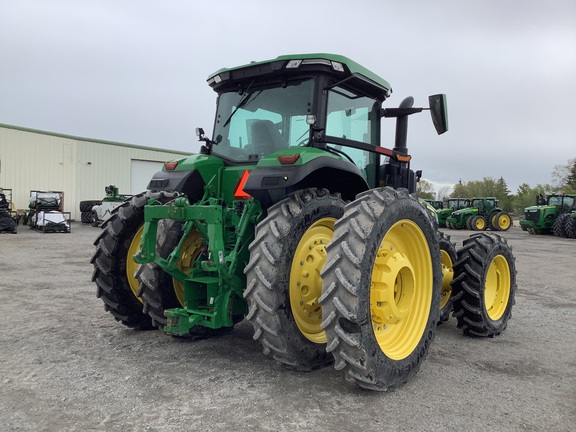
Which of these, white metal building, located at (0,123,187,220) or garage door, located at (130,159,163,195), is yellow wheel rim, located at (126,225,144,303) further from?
garage door, located at (130,159,163,195)

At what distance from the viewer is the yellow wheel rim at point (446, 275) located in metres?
5.05

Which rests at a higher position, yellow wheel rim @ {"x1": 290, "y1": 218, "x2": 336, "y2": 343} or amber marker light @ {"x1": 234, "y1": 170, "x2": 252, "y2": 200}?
amber marker light @ {"x1": 234, "y1": 170, "x2": 252, "y2": 200}

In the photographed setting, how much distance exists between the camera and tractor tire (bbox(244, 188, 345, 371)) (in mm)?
3406

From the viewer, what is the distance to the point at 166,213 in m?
3.89

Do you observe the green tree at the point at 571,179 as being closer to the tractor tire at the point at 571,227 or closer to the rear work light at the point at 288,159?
the tractor tire at the point at 571,227

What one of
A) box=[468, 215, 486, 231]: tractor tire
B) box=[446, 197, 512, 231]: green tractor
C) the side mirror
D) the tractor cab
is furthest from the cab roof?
box=[446, 197, 512, 231]: green tractor

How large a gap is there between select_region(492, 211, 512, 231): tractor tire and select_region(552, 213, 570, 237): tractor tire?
13.5 ft

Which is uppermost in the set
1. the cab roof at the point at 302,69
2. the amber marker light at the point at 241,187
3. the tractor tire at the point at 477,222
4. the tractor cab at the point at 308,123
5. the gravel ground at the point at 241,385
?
the cab roof at the point at 302,69

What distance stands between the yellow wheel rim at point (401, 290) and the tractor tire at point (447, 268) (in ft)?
3.72

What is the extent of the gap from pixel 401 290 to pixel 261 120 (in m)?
2.05

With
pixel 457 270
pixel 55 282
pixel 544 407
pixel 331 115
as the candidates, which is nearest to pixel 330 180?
pixel 331 115

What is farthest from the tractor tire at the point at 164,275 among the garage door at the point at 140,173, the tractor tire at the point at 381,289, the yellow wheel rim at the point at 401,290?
the garage door at the point at 140,173

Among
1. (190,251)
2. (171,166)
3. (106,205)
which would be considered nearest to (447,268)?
(190,251)

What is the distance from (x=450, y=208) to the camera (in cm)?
3209
